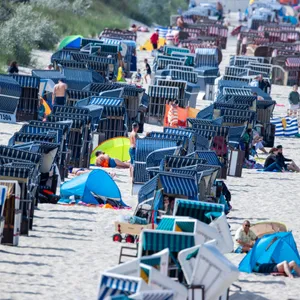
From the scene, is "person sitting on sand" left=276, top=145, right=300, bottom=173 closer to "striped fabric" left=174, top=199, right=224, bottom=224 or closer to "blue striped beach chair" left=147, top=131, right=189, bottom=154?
"blue striped beach chair" left=147, top=131, right=189, bottom=154

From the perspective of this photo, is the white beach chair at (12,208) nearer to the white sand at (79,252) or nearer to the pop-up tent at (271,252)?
the white sand at (79,252)

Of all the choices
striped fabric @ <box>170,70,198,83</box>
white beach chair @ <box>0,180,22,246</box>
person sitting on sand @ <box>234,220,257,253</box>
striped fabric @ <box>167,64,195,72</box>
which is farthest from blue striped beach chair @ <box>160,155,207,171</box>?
striped fabric @ <box>167,64,195,72</box>

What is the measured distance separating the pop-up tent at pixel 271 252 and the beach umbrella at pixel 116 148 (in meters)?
7.84

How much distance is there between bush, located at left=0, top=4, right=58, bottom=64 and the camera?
40.6 metres

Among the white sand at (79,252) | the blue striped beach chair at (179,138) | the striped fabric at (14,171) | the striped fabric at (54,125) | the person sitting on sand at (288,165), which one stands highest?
the striped fabric at (14,171)

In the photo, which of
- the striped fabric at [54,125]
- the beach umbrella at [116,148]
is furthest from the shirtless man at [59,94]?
the striped fabric at [54,125]

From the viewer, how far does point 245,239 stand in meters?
17.1

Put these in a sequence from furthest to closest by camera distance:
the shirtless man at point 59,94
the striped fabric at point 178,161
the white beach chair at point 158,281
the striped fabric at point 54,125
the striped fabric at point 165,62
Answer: the striped fabric at point 165,62 < the shirtless man at point 59,94 < the striped fabric at point 54,125 < the striped fabric at point 178,161 < the white beach chair at point 158,281

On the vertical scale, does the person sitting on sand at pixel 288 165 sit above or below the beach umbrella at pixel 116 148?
below

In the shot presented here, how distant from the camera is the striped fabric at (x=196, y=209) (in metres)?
15.4

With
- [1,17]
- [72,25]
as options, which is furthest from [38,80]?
[72,25]

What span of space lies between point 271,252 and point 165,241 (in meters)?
3.41

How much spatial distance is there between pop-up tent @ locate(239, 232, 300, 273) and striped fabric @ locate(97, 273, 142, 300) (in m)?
5.02

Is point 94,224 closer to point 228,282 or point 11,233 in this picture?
point 11,233
